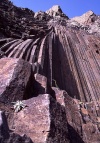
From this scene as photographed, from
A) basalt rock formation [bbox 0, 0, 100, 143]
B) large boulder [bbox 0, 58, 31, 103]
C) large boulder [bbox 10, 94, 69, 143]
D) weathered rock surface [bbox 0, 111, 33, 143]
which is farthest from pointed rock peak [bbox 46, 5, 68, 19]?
weathered rock surface [bbox 0, 111, 33, 143]

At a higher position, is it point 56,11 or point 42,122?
point 56,11

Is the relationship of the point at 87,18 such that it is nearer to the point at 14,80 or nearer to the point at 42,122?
the point at 14,80

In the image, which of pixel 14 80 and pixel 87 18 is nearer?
pixel 14 80

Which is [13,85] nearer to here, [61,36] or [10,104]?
[10,104]

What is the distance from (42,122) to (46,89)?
173 centimetres

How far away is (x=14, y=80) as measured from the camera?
4445 millimetres

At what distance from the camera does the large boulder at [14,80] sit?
4143 mm

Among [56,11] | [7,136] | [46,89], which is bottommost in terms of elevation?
[7,136]

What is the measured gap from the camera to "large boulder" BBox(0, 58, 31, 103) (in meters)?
4.14

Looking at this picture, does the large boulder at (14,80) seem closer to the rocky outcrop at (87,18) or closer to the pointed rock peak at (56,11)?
the rocky outcrop at (87,18)

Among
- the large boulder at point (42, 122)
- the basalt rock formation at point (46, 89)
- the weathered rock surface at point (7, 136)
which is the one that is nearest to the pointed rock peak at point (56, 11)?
the basalt rock formation at point (46, 89)

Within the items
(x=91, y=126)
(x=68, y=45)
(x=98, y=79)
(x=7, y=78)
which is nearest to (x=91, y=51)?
(x=68, y=45)

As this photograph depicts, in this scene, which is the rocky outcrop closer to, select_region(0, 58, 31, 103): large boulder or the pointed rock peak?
the pointed rock peak

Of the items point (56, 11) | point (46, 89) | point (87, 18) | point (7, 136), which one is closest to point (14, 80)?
point (46, 89)
